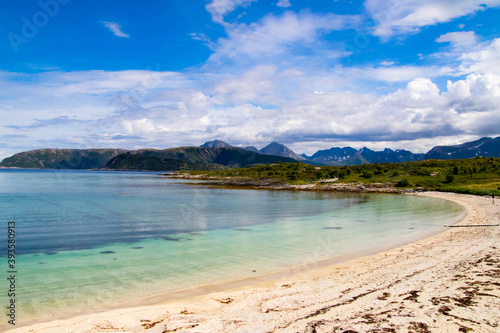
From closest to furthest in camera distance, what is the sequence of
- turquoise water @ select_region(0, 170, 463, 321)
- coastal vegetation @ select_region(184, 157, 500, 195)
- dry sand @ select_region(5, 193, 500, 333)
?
dry sand @ select_region(5, 193, 500, 333) → turquoise water @ select_region(0, 170, 463, 321) → coastal vegetation @ select_region(184, 157, 500, 195)

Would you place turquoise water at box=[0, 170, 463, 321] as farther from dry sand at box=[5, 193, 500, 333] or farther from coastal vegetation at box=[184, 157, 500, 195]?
coastal vegetation at box=[184, 157, 500, 195]

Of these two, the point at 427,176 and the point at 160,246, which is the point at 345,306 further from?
the point at 427,176

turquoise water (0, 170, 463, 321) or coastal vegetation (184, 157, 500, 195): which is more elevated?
coastal vegetation (184, 157, 500, 195)

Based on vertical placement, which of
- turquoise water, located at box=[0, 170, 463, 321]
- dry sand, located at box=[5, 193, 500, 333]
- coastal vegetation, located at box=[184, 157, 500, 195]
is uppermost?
coastal vegetation, located at box=[184, 157, 500, 195]

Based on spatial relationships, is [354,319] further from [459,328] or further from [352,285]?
[352,285]

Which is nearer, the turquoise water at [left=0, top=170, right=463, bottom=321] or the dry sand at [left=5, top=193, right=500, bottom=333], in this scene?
the dry sand at [left=5, top=193, right=500, bottom=333]

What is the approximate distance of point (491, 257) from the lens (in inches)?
679

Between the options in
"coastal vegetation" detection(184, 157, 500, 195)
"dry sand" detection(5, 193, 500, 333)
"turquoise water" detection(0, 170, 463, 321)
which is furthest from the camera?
"coastal vegetation" detection(184, 157, 500, 195)

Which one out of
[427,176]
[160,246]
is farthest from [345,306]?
[427,176]

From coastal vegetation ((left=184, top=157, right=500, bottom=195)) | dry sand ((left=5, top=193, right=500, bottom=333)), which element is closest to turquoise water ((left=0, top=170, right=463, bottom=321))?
dry sand ((left=5, top=193, right=500, bottom=333))

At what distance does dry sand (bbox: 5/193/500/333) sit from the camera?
9391mm

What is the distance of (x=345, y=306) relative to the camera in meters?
11.1

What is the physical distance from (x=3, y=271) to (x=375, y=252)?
24958mm

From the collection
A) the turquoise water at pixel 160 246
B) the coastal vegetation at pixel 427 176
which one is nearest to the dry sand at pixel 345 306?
the turquoise water at pixel 160 246
